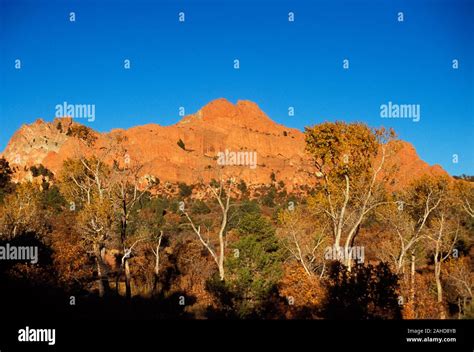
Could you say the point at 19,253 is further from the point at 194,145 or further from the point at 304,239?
the point at 194,145

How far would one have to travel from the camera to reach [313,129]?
18.3 metres

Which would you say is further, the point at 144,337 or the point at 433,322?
the point at 433,322

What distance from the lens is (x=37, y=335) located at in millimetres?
8500

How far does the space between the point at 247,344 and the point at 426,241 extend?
25.2 m

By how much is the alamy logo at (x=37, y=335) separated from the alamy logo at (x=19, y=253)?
34.0 feet

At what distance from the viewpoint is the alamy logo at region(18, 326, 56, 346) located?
8.14 meters

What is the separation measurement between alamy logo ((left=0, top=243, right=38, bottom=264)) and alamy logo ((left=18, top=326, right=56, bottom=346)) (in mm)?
10365

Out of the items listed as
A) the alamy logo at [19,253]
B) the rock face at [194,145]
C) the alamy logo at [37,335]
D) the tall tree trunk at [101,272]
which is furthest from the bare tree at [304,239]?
the rock face at [194,145]

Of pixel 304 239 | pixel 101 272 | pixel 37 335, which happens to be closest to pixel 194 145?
pixel 304 239

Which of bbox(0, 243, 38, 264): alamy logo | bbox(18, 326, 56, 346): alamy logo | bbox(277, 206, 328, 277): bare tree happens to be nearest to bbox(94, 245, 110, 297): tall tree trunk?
bbox(0, 243, 38, 264): alamy logo

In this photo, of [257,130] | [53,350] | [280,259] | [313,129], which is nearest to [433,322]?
[53,350]

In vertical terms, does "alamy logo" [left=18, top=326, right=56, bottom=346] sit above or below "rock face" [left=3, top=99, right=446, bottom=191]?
below

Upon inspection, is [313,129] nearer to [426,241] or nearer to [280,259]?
[280,259]

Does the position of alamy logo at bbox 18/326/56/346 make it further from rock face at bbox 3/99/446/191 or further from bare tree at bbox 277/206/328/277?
rock face at bbox 3/99/446/191
